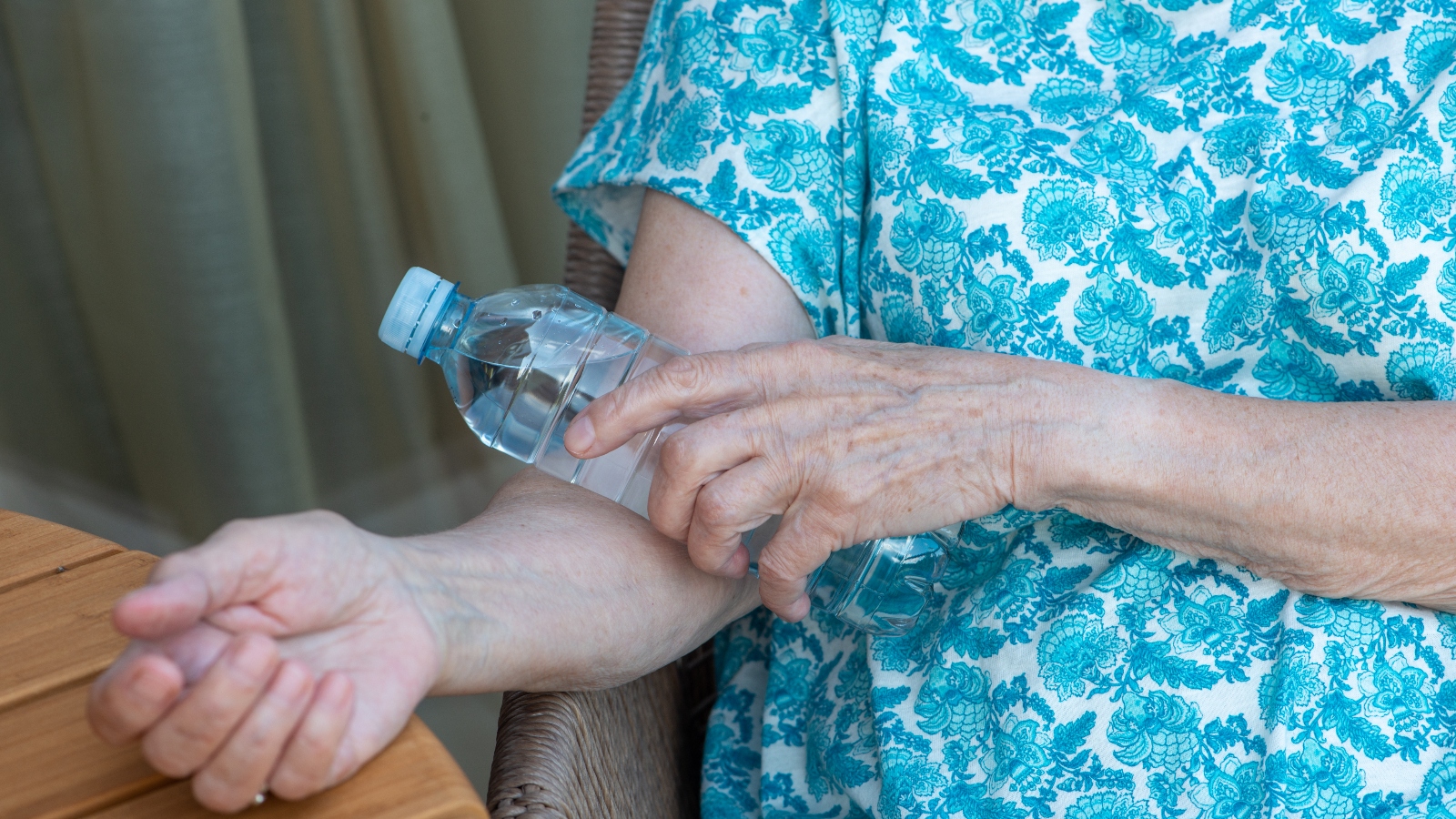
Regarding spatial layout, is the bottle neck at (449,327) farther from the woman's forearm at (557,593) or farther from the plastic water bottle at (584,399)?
the woman's forearm at (557,593)

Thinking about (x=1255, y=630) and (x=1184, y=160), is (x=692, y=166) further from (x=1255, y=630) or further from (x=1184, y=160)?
(x=1255, y=630)

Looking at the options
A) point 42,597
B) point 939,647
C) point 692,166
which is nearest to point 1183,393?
point 939,647

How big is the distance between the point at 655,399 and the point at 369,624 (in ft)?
0.80

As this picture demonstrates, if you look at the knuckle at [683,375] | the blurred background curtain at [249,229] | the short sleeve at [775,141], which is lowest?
the blurred background curtain at [249,229]

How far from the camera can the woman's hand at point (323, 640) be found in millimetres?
502

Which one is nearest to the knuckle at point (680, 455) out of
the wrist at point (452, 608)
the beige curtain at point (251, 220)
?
the wrist at point (452, 608)

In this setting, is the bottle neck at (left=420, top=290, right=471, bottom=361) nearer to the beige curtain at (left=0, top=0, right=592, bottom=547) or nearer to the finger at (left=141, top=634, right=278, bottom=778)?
the finger at (left=141, top=634, right=278, bottom=778)

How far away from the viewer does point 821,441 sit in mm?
768

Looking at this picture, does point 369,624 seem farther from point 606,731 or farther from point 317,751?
point 606,731

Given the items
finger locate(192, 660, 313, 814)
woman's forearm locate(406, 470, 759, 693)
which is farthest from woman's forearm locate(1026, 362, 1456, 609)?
finger locate(192, 660, 313, 814)

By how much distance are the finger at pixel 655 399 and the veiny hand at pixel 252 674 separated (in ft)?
0.69

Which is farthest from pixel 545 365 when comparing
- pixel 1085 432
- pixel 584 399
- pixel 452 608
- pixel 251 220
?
pixel 251 220

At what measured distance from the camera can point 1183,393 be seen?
0.80 m

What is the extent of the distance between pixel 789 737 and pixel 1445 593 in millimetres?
533
